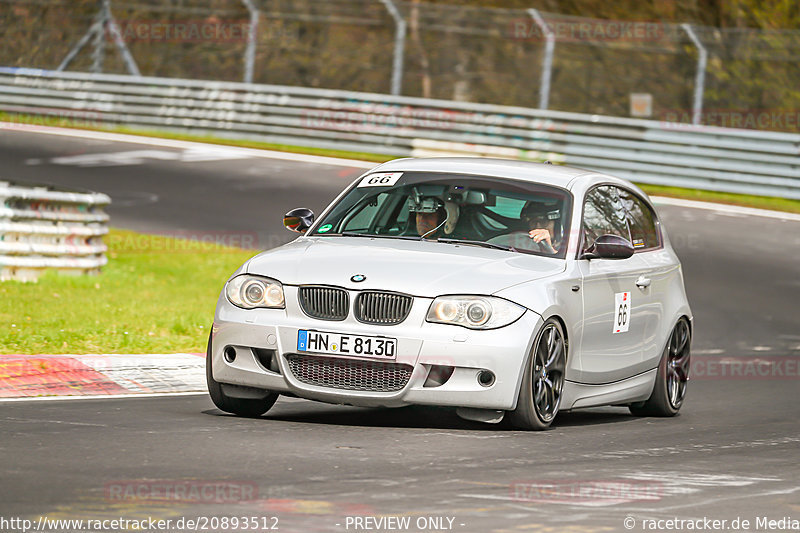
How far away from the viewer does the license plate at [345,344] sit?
27.6 feet

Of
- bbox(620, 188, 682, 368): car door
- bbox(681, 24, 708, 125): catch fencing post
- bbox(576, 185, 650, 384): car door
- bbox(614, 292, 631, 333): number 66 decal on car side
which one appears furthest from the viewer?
bbox(681, 24, 708, 125): catch fencing post

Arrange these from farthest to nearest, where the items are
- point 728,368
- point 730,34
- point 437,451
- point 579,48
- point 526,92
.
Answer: point 526,92 → point 579,48 → point 730,34 → point 728,368 → point 437,451

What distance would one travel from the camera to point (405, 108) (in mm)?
29328

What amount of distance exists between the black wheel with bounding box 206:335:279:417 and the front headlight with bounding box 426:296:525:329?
1172 millimetres

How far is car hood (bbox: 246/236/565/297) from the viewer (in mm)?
8508

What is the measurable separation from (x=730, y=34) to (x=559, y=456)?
21525 mm

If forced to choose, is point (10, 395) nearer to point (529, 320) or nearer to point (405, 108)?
point (529, 320)

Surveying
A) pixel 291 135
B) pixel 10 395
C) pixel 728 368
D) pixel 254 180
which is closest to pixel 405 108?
pixel 291 135

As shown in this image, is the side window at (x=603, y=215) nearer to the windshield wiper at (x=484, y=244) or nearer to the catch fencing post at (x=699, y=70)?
the windshield wiper at (x=484, y=244)

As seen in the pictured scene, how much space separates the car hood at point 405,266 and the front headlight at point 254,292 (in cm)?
5

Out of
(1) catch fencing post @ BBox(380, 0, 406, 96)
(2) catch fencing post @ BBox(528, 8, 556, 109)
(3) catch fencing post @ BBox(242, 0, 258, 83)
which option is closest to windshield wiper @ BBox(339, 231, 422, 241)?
(2) catch fencing post @ BBox(528, 8, 556, 109)

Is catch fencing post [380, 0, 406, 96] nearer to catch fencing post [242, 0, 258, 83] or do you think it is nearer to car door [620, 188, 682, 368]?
catch fencing post [242, 0, 258, 83]

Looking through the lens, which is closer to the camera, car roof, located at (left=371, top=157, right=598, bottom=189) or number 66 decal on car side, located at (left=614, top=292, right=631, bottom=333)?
number 66 decal on car side, located at (left=614, top=292, right=631, bottom=333)

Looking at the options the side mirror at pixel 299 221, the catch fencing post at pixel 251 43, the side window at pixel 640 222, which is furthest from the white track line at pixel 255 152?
the side mirror at pixel 299 221
